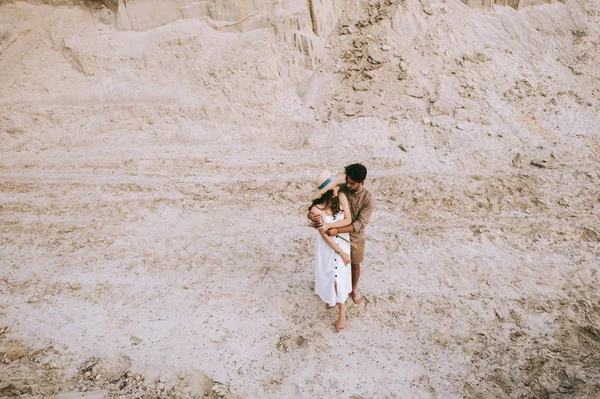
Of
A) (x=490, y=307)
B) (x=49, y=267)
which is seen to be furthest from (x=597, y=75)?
(x=49, y=267)

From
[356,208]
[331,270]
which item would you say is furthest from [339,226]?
[331,270]

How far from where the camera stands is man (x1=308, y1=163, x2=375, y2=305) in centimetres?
382

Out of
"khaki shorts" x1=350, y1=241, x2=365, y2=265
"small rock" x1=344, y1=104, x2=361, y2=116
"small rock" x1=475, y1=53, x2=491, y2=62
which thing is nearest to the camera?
"khaki shorts" x1=350, y1=241, x2=365, y2=265

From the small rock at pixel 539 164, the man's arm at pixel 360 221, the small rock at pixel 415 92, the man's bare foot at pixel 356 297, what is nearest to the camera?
the man's arm at pixel 360 221

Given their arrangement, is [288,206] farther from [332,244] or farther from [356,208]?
[332,244]

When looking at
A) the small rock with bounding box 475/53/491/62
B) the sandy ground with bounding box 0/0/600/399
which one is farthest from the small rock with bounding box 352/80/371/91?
the small rock with bounding box 475/53/491/62

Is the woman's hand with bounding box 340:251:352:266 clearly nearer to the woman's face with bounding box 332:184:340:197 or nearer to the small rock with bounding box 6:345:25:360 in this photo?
the woman's face with bounding box 332:184:340:197

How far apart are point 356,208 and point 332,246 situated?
539mm

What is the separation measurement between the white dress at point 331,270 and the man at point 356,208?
0.13 metres

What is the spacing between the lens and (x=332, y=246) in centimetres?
388

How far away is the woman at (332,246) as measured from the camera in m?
3.78

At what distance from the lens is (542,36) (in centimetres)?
1233

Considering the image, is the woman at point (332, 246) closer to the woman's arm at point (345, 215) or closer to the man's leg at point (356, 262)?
the woman's arm at point (345, 215)

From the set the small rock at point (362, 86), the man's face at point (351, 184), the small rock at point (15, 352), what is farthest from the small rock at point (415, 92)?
the small rock at point (15, 352)
